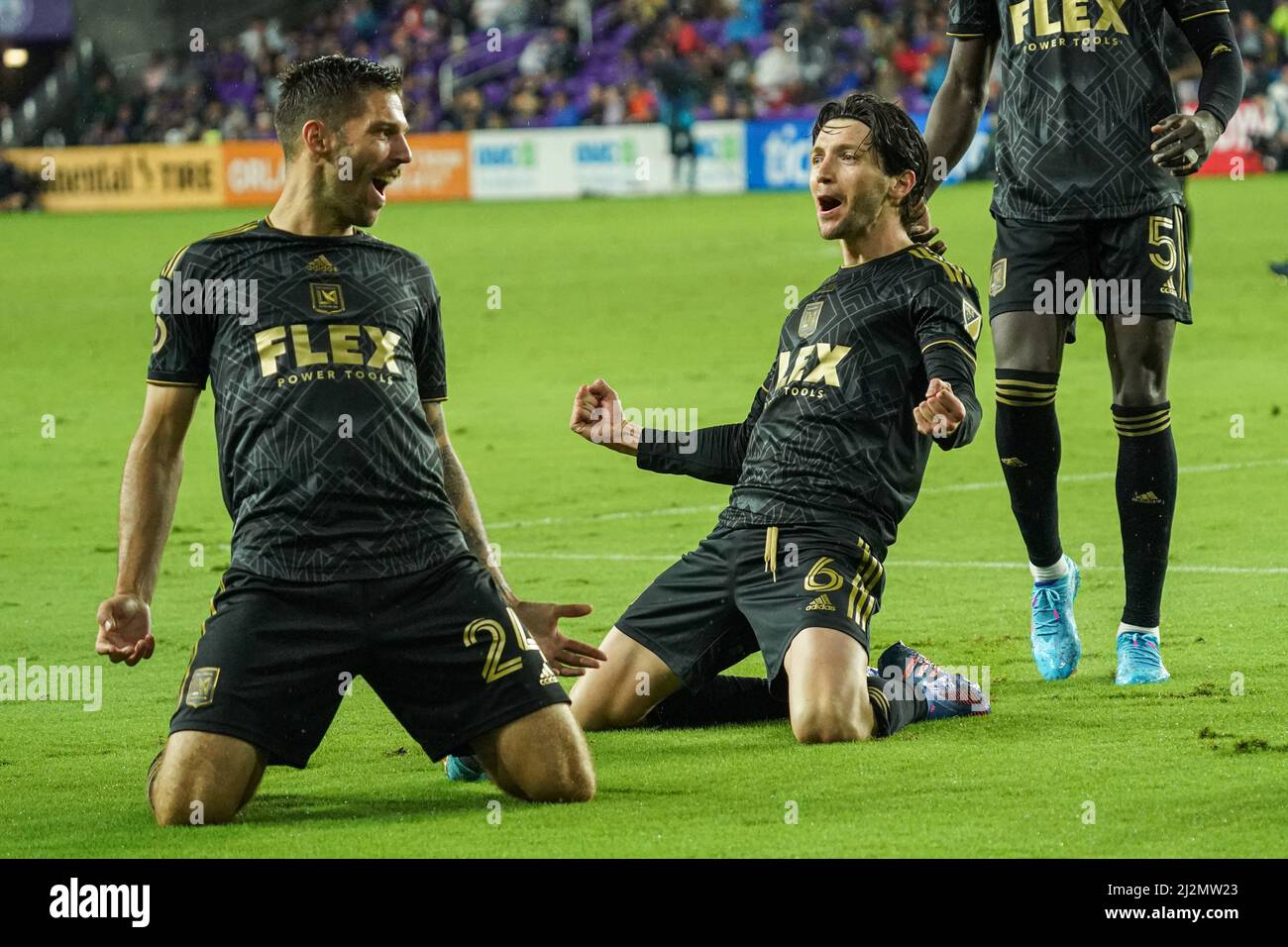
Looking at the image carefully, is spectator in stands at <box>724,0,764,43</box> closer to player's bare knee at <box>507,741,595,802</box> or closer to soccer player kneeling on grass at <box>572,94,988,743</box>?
soccer player kneeling on grass at <box>572,94,988,743</box>

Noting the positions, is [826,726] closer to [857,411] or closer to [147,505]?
[857,411]

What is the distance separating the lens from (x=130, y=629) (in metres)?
4.96

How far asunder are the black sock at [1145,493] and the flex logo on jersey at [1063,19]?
3.89 ft

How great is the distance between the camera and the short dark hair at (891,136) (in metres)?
6.29

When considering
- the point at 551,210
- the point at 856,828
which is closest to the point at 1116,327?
the point at 856,828

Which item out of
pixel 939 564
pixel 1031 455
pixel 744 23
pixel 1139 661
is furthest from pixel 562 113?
pixel 1139 661

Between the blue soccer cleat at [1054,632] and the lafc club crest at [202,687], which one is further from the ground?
the lafc club crest at [202,687]

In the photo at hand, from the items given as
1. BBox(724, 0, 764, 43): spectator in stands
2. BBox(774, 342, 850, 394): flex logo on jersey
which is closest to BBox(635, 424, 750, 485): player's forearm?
BBox(774, 342, 850, 394): flex logo on jersey

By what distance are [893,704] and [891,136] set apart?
1657 millimetres

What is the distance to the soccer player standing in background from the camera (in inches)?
258

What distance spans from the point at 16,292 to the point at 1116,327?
57.4 ft

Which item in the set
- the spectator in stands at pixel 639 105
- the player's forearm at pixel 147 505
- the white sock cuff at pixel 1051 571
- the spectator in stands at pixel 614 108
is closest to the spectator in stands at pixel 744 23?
the spectator in stands at pixel 639 105

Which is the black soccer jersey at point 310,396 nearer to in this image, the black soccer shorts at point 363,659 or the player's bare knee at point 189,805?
the black soccer shorts at point 363,659
